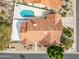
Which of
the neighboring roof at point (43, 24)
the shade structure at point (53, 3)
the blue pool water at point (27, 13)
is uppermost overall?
the shade structure at point (53, 3)

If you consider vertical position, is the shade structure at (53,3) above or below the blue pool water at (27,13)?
above

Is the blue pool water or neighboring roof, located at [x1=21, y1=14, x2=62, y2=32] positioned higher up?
the blue pool water

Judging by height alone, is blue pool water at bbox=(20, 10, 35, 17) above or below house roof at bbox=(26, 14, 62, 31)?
above

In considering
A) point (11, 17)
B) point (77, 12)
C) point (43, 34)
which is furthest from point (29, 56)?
point (77, 12)

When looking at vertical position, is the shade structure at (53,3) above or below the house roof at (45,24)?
above

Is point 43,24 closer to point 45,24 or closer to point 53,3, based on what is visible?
point 45,24

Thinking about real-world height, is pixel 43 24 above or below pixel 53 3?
below

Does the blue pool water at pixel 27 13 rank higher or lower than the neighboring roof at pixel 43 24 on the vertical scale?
higher

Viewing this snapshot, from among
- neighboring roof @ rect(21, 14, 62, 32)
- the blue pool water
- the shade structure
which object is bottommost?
neighboring roof @ rect(21, 14, 62, 32)

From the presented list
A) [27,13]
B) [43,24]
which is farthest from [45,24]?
[27,13]

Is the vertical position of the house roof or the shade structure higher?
the shade structure

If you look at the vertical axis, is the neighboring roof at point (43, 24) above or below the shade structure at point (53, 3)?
below
